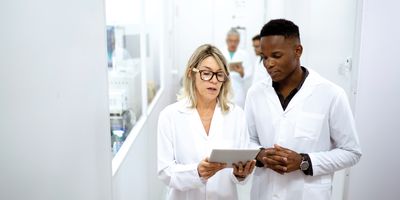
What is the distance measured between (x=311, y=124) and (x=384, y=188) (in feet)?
3.53

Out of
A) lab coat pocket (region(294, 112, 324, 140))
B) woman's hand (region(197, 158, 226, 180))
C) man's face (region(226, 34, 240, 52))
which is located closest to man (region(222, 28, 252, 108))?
man's face (region(226, 34, 240, 52))

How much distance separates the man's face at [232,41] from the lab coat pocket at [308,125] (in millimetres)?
3201

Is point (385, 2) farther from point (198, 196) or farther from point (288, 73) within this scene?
point (198, 196)

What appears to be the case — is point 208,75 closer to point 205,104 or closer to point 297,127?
point 205,104

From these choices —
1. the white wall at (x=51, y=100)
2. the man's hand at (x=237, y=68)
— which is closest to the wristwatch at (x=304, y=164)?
the white wall at (x=51, y=100)

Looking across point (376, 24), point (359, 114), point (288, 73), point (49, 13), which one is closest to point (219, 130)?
point (288, 73)

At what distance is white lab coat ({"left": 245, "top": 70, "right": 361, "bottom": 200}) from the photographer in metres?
1.43

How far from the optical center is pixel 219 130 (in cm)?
152

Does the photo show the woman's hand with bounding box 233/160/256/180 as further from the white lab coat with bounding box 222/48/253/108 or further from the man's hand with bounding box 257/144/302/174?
the white lab coat with bounding box 222/48/253/108

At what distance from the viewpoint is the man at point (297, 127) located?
1420 millimetres

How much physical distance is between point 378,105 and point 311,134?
34.7 inches

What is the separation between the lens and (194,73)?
157 centimetres

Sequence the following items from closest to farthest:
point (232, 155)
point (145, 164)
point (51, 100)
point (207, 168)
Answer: point (51, 100) < point (232, 155) < point (207, 168) < point (145, 164)

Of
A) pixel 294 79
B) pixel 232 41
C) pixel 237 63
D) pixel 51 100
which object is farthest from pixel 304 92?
pixel 232 41
